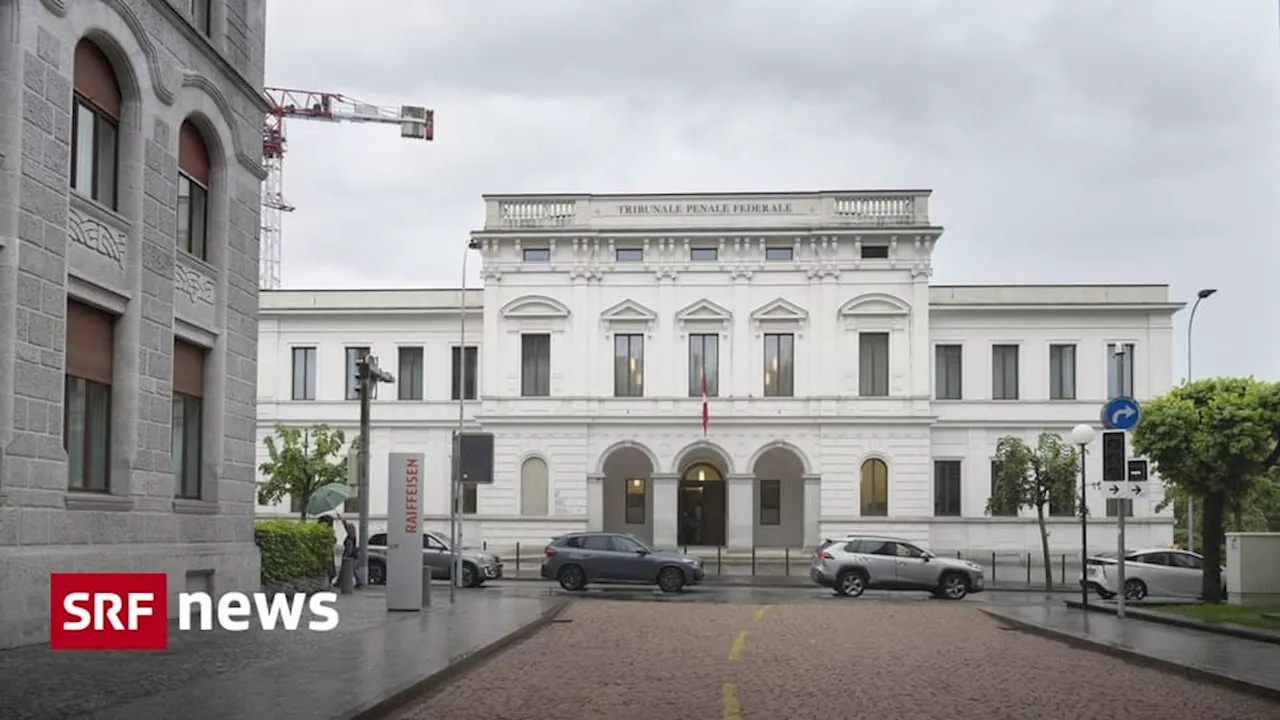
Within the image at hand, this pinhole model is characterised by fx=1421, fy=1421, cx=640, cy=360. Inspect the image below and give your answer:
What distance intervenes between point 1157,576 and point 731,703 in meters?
24.1

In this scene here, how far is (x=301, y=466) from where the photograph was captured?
165 feet

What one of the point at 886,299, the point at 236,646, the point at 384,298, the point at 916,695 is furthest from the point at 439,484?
the point at 916,695

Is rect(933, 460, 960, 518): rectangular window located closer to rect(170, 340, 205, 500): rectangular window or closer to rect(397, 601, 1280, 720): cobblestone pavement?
rect(397, 601, 1280, 720): cobblestone pavement

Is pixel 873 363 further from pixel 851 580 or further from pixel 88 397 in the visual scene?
pixel 88 397

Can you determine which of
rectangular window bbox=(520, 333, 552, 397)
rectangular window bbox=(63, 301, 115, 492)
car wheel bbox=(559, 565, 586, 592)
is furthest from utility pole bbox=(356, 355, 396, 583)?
rectangular window bbox=(520, 333, 552, 397)

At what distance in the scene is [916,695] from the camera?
45.3 feet

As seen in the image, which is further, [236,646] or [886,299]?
[886,299]

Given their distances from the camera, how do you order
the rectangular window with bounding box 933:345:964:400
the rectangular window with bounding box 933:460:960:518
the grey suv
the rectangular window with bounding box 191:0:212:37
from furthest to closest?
the rectangular window with bounding box 933:345:964:400
the rectangular window with bounding box 933:460:960:518
the grey suv
the rectangular window with bounding box 191:0:212:37

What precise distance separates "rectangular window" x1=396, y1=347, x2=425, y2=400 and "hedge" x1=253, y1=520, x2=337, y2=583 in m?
27.9

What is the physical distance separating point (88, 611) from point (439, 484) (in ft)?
128

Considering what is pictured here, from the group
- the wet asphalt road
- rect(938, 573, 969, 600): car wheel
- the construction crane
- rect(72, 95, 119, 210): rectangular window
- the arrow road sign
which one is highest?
the construction crane

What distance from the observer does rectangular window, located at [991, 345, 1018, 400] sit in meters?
55.6

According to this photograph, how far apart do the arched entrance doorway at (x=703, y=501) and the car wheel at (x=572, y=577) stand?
21.6 m

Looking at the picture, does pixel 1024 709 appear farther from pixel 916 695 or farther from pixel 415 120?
pixel 415 120
